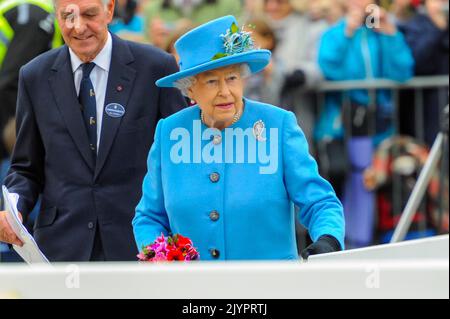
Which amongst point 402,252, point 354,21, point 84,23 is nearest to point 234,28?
point 84,23

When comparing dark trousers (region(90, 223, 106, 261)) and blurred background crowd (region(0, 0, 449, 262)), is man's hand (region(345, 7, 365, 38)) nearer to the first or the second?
blurred background crowd (region(0, 0, 449, 262))

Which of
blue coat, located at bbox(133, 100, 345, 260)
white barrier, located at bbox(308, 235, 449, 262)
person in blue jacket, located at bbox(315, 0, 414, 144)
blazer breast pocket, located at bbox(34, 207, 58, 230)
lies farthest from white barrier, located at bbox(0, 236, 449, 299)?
person in blue jacket, located at bbox(315, 0, 414, 144)

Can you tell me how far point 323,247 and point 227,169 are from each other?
56cm

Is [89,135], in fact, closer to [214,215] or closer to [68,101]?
A: [68,101]

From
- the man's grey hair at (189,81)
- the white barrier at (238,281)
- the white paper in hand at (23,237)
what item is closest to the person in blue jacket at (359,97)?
the man's grey hair at (189,81)

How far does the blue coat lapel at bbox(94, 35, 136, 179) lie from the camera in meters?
4.61

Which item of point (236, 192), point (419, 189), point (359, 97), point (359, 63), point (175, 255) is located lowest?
point (419, 189)

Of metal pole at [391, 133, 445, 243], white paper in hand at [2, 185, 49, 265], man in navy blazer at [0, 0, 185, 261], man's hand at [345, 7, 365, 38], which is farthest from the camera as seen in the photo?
man's hand at [345, 7, 365, 38]

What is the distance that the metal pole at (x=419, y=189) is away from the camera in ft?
23.3

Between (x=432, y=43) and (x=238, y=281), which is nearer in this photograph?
(x=238, y=281)

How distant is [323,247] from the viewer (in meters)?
3.64

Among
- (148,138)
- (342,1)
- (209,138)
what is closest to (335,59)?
(342,1)

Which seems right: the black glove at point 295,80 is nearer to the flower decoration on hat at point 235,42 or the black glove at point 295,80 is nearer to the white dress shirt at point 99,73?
the white dress shirt at point 99,73

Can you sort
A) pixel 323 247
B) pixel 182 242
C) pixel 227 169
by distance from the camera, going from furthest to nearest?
pixel 227 169
pixel 182 242
pixel 323 247
